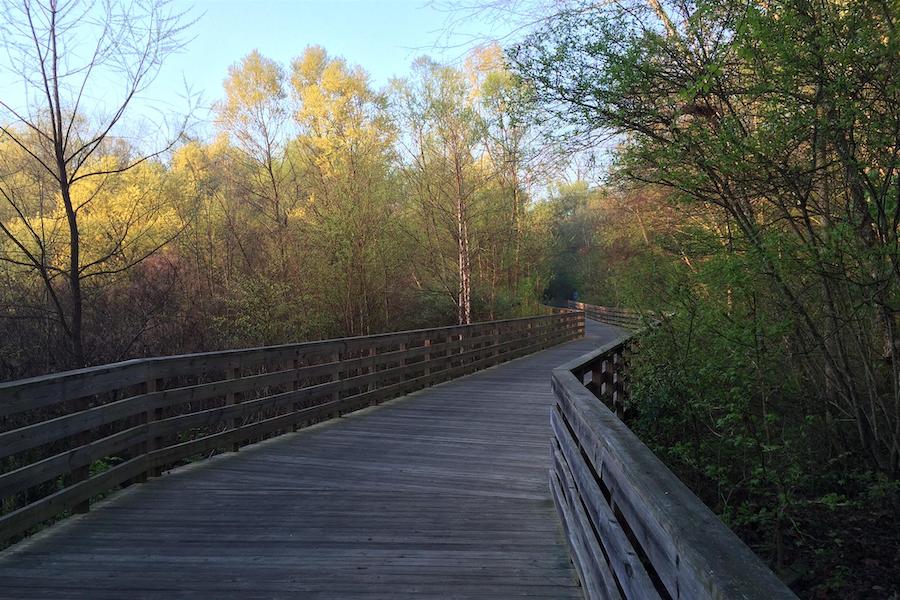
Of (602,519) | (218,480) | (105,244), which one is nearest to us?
(602,519)

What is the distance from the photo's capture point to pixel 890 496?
5.19 metres

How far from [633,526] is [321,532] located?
7.64 ft

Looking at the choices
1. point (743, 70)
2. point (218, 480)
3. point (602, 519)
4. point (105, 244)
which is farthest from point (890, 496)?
point (105, 244)

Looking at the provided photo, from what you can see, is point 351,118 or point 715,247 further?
point 351,118

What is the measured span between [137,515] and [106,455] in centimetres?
50

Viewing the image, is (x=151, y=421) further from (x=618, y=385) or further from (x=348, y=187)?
(x=348, y=187)

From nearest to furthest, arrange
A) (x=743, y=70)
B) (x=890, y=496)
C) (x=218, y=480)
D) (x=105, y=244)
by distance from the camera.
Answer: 1. (x=218, y=480)
2. (x=890, y=496)
3. (x=743, y=70)
4. (x=105, y=244)

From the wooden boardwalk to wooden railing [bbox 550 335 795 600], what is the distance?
16.5 inches

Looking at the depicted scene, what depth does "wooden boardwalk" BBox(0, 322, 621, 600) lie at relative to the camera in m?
2.96

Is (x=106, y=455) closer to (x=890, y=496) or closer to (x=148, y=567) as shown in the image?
(x=148, y=567)

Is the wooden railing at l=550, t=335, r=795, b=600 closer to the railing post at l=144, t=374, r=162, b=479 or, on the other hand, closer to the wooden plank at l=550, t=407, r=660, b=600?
the wooden plank at l=550, t=407, r=660, b=600

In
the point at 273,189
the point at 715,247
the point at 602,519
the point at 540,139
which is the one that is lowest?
the point at 602,519

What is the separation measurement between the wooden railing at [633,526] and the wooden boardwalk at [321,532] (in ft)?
1.38

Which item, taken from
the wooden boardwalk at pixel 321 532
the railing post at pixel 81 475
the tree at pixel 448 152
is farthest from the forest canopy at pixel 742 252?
the tree at pixel 448 152
